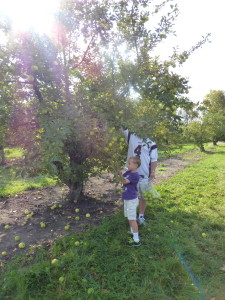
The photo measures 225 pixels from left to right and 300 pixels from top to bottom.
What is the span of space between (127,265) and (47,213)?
2.37m

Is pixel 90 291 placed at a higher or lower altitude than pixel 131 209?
lower

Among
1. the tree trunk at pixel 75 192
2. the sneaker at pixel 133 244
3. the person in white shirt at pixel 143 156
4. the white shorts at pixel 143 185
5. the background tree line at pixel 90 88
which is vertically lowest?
the sneaker at pixel 133 244

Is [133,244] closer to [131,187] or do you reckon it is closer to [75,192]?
[131,187]

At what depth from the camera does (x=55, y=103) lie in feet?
12.2

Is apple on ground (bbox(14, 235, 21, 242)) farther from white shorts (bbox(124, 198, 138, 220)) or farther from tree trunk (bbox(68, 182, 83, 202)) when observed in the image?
white shorts (bbox(124, 198, 138, 220))

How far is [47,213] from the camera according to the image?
14.9 ft

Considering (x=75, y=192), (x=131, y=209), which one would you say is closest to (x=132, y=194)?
(x=131, y=209)

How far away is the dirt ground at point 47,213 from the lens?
3.59 m

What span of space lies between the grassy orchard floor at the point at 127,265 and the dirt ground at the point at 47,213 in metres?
0.38

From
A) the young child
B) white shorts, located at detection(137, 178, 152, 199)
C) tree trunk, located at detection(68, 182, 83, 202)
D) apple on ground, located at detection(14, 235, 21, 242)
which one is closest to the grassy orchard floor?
the young child

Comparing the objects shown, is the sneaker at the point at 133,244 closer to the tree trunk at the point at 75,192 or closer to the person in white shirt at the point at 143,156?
the person in white shirt at the point at 143,156

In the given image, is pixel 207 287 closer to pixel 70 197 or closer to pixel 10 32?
pixel 70 197

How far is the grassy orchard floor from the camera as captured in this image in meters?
2.45

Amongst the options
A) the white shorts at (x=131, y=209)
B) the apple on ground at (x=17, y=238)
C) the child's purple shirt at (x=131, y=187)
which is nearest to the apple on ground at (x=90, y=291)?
the white shorts at (x=131, y=209)
